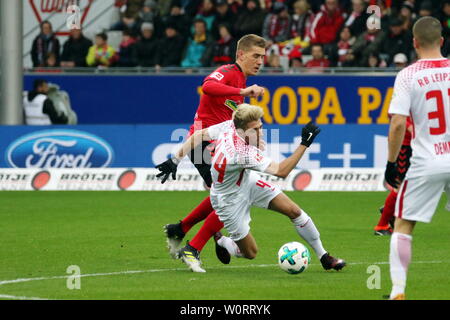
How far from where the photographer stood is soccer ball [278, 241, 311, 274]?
952cm

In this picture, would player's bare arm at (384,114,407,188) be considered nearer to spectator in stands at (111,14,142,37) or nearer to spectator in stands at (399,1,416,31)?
spectator in stands at (399,1,416,31)

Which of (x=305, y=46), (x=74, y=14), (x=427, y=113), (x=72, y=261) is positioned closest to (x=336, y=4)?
(x=305, y=46)

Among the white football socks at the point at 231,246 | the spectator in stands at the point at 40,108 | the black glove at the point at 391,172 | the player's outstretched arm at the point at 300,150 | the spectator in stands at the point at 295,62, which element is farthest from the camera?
the spectator in stands at the point at 295,62

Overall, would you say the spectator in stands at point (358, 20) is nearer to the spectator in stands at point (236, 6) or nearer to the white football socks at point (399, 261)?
the spectator in stands at point (236, 6)

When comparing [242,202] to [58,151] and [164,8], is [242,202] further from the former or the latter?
[164,8]

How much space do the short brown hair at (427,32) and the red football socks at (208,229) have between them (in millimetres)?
2996

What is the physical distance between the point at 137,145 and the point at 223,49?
191 inches

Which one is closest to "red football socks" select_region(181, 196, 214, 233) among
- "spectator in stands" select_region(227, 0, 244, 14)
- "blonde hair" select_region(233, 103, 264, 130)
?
"blonde hair" select_region(233, 103, 264, 130)

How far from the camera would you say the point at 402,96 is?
7605mm

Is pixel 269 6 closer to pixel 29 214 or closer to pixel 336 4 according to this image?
pixel 336 4

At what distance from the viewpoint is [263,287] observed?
28.8 ft

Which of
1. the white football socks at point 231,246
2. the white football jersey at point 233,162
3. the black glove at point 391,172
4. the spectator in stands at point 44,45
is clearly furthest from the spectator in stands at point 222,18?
the black glove at point 391,172

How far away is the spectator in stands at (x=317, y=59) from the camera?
75.3 ft

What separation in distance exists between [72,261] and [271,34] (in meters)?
14.3
